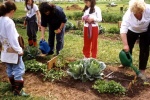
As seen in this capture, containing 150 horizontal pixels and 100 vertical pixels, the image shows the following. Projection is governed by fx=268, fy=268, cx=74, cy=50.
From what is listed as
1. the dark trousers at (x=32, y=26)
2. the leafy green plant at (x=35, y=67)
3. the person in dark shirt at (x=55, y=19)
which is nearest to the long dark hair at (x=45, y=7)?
the person in dark shirt at (x=55, y=19)

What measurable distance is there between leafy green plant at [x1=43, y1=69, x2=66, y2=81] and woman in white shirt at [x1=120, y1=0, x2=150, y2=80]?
4.41ft

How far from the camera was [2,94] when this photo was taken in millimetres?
4535

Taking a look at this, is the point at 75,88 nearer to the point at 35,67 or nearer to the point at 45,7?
the point at 35,67

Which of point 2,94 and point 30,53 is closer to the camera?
point 2,94

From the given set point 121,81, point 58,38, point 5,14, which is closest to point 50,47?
point 58,38

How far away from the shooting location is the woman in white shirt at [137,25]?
4.50 meters

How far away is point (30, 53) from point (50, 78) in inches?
45.3

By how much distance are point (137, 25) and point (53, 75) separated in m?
1.86

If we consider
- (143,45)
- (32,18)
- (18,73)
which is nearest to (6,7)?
(18,73)

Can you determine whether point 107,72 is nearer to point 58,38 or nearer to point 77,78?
point 77,78

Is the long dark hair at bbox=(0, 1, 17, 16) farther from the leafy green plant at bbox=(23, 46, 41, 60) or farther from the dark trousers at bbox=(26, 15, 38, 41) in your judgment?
the dark trousers at bbox=(26, 15, 38, 41)

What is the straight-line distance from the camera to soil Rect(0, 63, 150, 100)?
4.51 m

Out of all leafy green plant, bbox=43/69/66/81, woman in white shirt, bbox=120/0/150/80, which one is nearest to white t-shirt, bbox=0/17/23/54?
leafy green plant, bbox=43/69/66/81

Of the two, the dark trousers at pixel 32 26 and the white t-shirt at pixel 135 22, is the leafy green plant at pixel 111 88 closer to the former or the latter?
the white t-shirt at pixel 135 22
